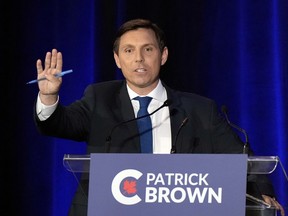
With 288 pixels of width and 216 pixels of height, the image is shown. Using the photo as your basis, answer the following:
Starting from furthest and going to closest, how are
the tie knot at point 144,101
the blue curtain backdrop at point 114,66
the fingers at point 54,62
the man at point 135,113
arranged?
the blue curtain backdrop at point 114,66, the tie knot at point 144,101, the man at point 135,113, the fingers at point 54,62

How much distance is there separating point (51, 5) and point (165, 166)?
1.95m

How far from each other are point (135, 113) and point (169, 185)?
0.74 meters

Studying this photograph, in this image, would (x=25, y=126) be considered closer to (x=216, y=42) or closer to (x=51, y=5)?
(x=51, y=5)

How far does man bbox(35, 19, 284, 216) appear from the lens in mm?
2377

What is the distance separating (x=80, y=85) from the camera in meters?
3.49

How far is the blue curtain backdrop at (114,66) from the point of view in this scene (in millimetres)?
3400

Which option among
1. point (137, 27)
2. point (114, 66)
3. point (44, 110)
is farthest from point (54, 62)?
point (114, 66)

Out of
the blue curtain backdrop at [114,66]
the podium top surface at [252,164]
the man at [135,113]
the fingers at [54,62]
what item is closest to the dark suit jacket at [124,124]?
the man at [135,113]

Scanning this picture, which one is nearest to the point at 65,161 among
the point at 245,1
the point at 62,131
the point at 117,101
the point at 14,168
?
the point at 62,131

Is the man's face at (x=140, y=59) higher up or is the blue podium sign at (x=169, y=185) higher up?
the man's face at (x=140, y=59)

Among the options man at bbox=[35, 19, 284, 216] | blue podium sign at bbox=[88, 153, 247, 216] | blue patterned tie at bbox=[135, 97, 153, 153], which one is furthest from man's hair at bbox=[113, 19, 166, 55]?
blue podium sign at bbox=[88, 153, 247, 216]

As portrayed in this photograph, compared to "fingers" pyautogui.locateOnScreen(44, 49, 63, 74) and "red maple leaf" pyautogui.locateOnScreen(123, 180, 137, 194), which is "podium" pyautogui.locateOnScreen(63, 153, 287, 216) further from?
"fingers" pyautogui.locateOnScreen(44, 49, 63, 74)

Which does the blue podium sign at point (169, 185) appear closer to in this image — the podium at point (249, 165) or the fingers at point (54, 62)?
the podium at point (249, 165)

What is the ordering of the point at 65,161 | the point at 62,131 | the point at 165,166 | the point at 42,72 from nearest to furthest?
the point at 165,166 < the point at 65,161 < the point at 42,72 < the point at 62,131
